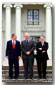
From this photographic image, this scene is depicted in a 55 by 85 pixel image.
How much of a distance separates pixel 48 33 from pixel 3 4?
80cm

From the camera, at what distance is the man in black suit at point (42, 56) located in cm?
17050

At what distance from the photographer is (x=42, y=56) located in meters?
170

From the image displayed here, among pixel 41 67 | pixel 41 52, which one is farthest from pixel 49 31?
pixel 41 67

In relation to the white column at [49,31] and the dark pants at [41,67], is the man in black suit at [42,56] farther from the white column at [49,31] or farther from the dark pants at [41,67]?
the white column at [49,31]

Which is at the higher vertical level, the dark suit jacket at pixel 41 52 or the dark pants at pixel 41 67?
the dark suit jacket at pixel 41 52

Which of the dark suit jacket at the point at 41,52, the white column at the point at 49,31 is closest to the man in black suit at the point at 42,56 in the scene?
the dark suit jacket at the point at 41,52

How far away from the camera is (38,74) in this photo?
17050cm

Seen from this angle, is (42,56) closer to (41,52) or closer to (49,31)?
(41,52)

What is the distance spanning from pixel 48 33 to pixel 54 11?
0.34 metres

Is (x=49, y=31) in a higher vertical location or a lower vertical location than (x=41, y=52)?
higher

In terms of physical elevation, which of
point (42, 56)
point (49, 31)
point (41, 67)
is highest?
point (49, 31)

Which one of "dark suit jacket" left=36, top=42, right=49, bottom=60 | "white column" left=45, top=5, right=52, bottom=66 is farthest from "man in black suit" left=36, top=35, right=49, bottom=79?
"white column" left=45, top=5, right=52, bottom=66

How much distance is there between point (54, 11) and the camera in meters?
170

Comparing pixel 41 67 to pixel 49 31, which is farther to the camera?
pixel 41 67
